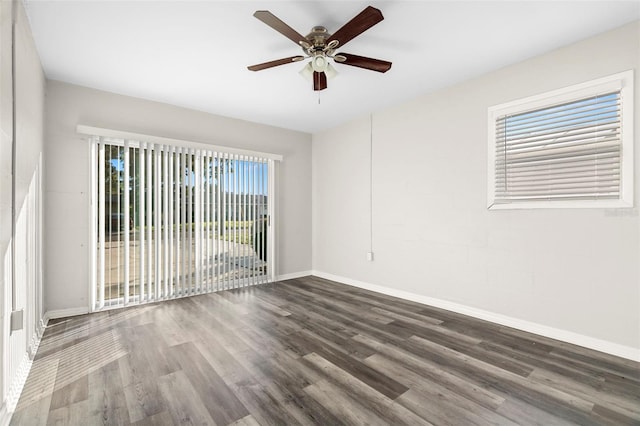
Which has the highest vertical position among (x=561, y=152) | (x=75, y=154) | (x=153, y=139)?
(x=153, y=139)

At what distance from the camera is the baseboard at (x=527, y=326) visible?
7.72 feet

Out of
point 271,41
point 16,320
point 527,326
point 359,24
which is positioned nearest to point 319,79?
point 271,41

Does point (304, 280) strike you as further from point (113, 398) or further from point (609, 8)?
point (609, 8)

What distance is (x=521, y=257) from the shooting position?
2895 millimetres

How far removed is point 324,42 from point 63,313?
12.9ft

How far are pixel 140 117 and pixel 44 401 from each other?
3.17 meters

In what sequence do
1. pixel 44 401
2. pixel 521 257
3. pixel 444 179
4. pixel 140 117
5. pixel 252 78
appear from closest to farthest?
pixel 44 401 → pixel 521 257 → pixel 252 78 → pixel 444 179 → pixel 140 117

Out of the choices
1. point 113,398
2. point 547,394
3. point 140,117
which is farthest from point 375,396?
point 140,117

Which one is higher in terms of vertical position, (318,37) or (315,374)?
(318,37)

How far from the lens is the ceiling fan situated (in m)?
1.94

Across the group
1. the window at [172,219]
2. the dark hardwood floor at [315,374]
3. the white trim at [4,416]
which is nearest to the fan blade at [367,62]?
the dark hardwood floor at [315,374]

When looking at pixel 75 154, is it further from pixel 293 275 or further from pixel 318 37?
pixel 293 275

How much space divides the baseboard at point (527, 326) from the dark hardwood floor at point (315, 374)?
98mm

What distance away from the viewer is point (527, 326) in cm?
285
